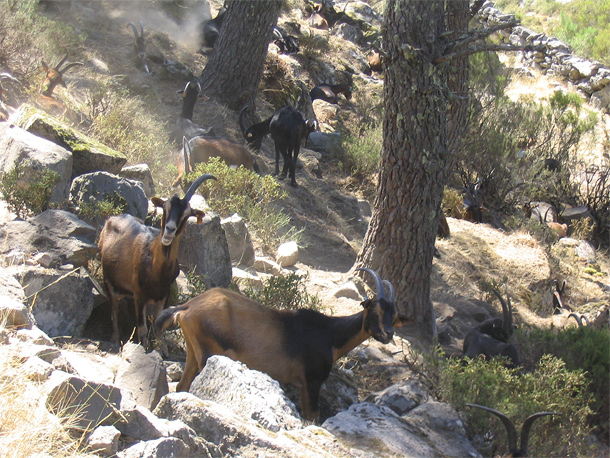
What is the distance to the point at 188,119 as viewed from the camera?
39.4 ft

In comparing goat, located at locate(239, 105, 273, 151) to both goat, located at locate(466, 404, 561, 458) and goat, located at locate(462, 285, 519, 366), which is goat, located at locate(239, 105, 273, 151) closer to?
goat, located at locate(462, 285, 519, 366)

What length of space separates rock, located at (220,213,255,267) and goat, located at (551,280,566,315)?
22.0ft

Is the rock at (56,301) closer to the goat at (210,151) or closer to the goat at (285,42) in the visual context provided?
the goat at (210,151)

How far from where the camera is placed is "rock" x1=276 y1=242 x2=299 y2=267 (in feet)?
27.8

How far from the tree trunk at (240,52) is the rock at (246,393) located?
33.0ft

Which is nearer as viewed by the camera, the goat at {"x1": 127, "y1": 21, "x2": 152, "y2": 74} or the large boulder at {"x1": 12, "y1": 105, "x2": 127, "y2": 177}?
the large boulder at {"x1": 12, "y1": 105, "x2": 127, "y2": 177}

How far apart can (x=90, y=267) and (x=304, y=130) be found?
Result: 6616mm

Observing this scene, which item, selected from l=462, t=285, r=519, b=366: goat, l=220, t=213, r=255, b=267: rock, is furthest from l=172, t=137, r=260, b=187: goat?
l=462, t=285, r=519, b=366: goat

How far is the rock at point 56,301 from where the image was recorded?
17.3ft

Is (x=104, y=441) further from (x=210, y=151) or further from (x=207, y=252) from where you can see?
(x=210, y=151)

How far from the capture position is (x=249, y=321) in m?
5.14

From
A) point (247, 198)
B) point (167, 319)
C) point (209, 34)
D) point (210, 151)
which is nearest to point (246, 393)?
point (167, 319)

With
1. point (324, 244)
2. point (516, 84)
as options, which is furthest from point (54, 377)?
point (516, 84)

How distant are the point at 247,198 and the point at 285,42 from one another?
424 inches
